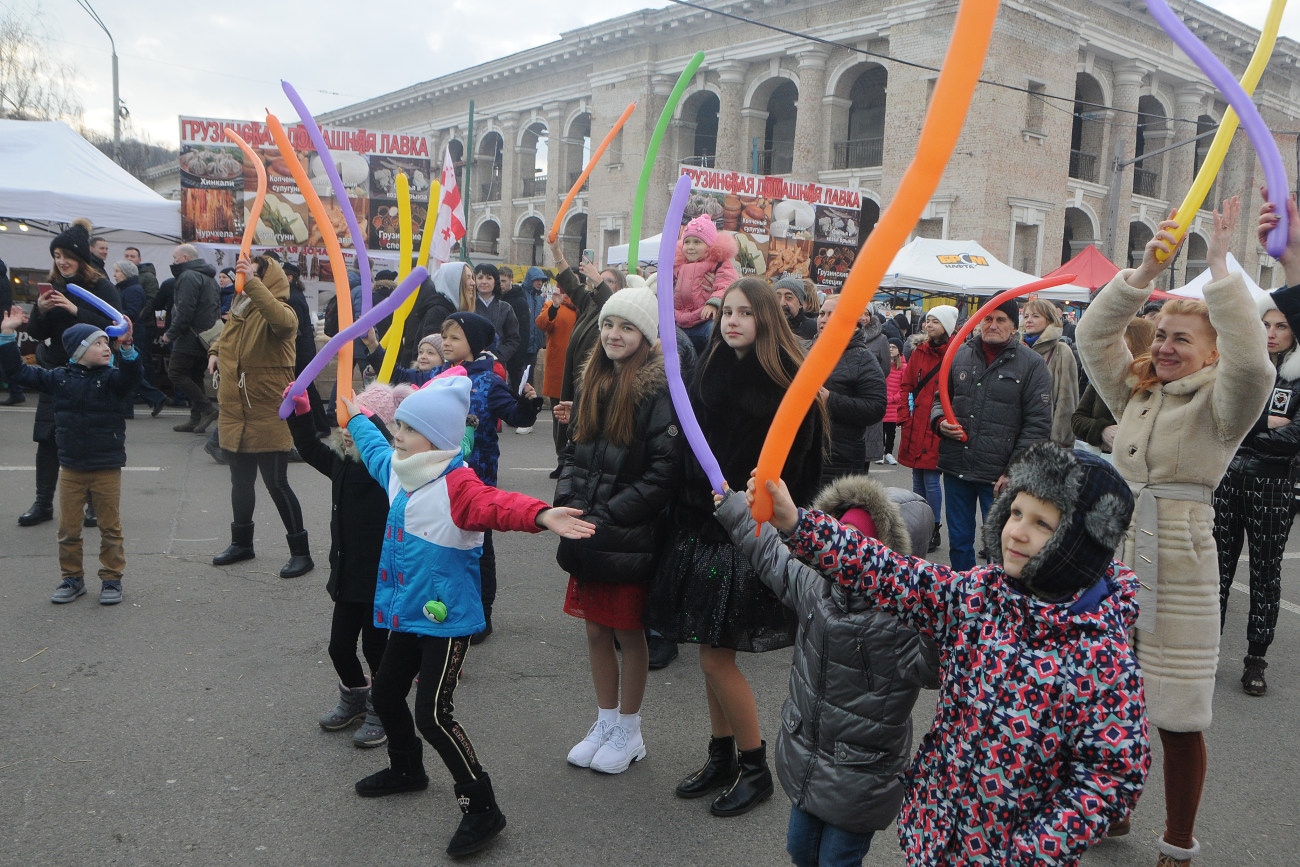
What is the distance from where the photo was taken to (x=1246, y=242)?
34438 mm

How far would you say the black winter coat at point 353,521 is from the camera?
3.70 metres

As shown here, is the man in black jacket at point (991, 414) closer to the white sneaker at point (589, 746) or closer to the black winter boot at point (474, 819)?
the white sneaker at point (589, 746)

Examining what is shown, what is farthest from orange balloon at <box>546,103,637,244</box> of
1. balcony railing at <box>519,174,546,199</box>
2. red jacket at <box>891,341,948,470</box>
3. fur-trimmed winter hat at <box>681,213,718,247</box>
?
balcony railing at <box>519,174,546,199</box>

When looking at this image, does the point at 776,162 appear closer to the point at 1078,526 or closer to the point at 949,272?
the point at 949,272

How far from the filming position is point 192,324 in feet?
34.6

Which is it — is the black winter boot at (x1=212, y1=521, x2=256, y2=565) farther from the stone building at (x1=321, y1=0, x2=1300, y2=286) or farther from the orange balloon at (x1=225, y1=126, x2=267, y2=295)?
the stone building at (x1=321, y1=0, x2=1300, y2=286)

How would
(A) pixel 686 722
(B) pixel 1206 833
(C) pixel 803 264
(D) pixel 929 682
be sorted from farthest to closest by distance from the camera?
(C) pixel 803 264 → (A) pixel 686 722 → (B) pixel 1206 833 → (D) pixel 929 682

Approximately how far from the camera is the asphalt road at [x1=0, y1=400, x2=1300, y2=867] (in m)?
3.17

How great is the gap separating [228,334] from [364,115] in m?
49.4

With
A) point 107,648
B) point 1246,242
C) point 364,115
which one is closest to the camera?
point 107,648

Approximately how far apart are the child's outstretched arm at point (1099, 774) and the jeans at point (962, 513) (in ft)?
13.0

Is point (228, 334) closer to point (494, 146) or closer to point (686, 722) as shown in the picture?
point (686, 722)

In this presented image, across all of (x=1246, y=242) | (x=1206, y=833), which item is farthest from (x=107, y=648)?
(x=1246, y=242)

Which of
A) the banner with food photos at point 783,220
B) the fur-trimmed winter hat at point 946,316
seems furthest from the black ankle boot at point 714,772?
the banner with food photos at point 783,220
